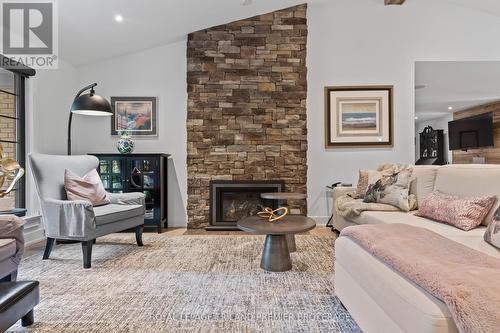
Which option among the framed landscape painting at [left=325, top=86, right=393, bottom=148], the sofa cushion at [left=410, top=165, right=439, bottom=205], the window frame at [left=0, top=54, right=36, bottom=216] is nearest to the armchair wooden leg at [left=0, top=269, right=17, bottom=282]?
the window frame at [left=0, top=54, right=36, bottom=216]

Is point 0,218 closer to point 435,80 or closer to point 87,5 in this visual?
point 87,5

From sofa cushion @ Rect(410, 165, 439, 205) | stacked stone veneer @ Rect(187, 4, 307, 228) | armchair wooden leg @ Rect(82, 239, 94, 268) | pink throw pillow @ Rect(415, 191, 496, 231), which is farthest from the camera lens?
stacked stone veneer @ Rect(187, 4, 307, 228)

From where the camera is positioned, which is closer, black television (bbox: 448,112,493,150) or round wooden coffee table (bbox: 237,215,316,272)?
round wooden coffee table (bbox: 237,215,316,272)

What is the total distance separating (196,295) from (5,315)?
1.02 m

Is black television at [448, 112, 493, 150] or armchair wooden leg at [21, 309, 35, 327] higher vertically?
black television at [448, 112, 493, 150]

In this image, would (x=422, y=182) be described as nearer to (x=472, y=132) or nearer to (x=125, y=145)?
(x=125, y=145)

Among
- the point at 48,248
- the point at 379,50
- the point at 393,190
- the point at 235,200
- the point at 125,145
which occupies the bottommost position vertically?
the point at 48,248

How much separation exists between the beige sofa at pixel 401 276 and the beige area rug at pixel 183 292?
0.26 meters

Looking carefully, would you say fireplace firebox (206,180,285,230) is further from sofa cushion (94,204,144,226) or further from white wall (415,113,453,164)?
white wall (415,113,453,164)

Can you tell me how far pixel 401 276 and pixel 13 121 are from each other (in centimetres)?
410

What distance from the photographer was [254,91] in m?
4.14

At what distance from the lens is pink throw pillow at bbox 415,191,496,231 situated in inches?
81.2

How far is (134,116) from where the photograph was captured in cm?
418

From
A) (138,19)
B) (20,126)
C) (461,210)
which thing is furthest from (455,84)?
(20,126)
